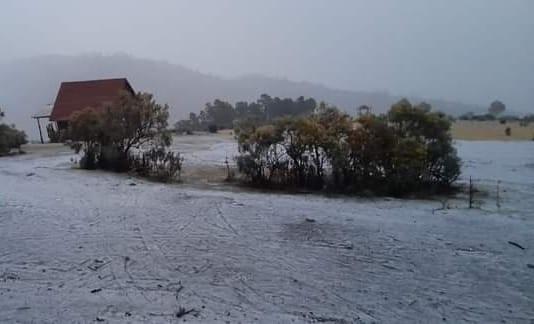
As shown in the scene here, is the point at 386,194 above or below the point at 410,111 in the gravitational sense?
below

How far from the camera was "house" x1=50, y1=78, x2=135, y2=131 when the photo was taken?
125 feet

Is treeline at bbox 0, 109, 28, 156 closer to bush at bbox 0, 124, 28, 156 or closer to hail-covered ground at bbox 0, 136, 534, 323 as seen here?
bush at bbox 0, 124, 28, 156

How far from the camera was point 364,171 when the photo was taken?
12.3 meters

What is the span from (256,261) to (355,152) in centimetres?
741

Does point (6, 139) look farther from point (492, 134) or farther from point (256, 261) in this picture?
point (492, 134)

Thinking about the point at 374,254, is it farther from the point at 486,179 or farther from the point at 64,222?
the point at 486,179

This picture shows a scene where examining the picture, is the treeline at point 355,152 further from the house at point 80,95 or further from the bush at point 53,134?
the house at point 80,95

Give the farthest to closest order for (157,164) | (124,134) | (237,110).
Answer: (237,110) < (124,134) < (157,164)

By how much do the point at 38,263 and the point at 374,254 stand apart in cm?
409

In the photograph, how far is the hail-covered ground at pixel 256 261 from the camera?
14.2 ft

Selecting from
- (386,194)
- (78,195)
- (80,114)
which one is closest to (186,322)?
(78,195)

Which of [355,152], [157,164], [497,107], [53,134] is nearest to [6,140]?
[53,134]

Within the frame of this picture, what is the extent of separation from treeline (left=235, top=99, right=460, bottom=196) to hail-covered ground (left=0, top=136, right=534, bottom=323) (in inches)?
105

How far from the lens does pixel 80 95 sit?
3950 cm
